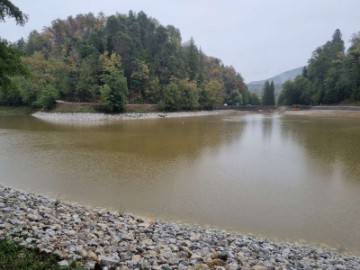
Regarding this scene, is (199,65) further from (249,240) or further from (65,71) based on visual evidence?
(249,240)

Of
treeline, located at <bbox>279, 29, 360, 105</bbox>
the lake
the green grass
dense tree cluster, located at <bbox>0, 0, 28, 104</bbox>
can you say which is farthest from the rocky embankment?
treeline, located at <bbox>279, 29, 360, 105</bbox>

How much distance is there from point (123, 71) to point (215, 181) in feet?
176

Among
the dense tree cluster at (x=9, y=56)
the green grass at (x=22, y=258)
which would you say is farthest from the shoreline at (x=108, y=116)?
the green grass at (x=22, y=258)

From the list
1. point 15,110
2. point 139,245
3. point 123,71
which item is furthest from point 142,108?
point 139,245

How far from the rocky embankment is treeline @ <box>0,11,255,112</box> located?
49.9m

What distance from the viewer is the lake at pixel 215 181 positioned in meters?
9.55

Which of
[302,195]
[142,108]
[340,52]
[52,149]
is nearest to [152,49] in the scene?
[142,108]

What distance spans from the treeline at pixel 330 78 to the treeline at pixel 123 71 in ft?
81.0

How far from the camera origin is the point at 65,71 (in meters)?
64.8

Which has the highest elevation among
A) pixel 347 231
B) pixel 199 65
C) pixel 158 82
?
pixel 199 65

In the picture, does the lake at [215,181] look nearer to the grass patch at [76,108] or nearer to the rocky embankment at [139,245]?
the rocky embankment at [139,245]

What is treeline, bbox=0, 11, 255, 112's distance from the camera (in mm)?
60875

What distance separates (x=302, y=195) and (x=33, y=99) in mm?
69768

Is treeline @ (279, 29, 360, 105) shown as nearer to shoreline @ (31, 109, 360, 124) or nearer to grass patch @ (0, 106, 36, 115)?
shoreline @ (31, 109, 360, 124)
